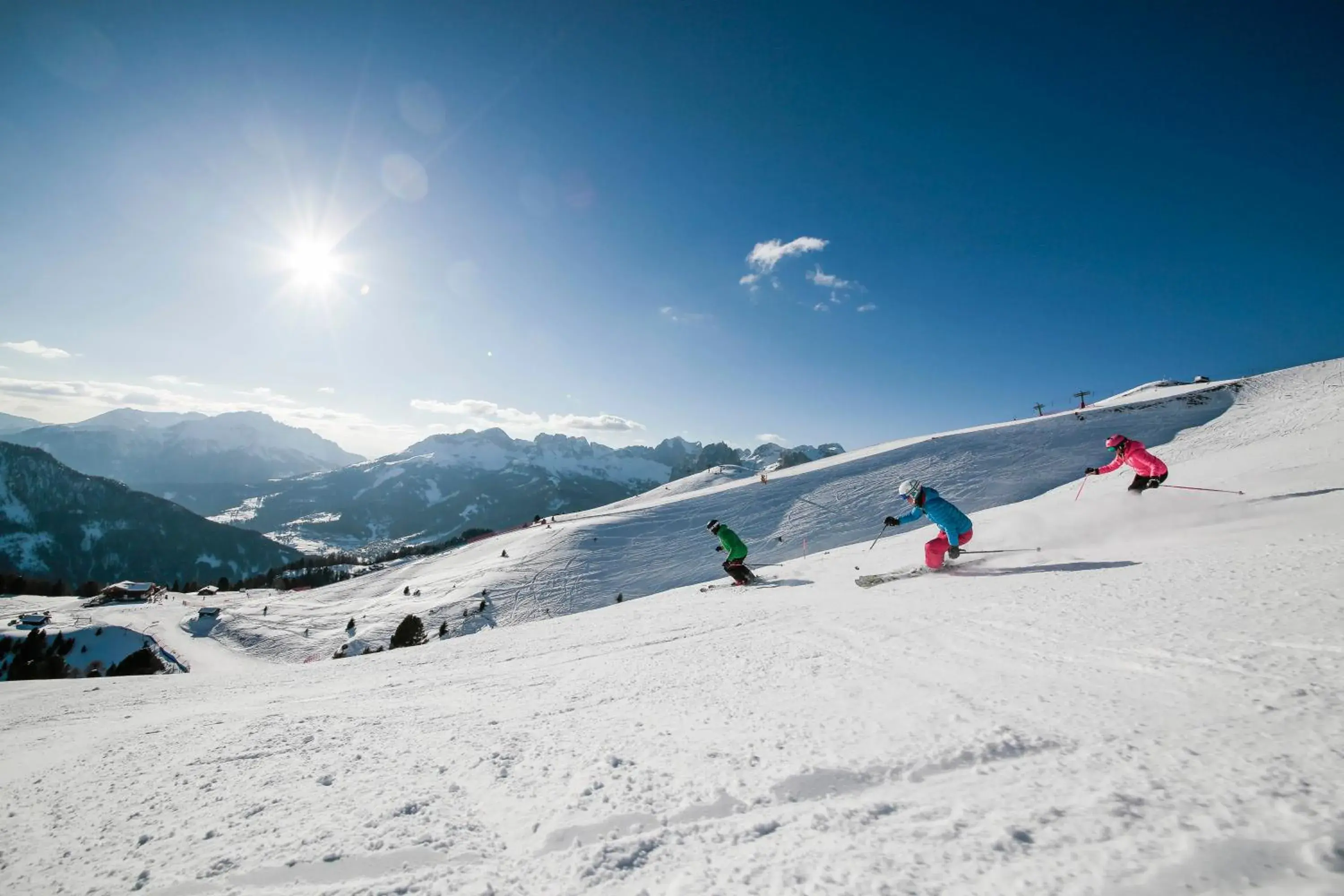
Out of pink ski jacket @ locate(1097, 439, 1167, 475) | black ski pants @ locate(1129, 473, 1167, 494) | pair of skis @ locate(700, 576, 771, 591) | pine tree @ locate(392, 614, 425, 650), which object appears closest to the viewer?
black ski pants @ locate(1129, 473, 1167, 494)

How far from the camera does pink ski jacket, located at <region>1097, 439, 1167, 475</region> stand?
565 inches

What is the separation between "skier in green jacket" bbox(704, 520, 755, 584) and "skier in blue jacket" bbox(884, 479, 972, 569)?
550 cm

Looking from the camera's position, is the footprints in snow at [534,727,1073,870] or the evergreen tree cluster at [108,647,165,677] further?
the evergreen tree cluster at [108,647,165,677]

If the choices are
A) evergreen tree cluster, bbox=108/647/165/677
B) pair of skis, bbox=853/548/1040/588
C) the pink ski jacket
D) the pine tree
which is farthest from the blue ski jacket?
evergreen tree cluster, bbox=108/647/165/677

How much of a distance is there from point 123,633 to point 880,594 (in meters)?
101

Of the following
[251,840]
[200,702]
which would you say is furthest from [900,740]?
[200,702]

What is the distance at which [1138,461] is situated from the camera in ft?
48.4

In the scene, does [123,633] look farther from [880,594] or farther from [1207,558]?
[1207,558]

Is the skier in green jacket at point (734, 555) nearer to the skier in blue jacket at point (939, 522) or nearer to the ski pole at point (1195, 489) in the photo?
the skier in blue jacket at point (939, 522)

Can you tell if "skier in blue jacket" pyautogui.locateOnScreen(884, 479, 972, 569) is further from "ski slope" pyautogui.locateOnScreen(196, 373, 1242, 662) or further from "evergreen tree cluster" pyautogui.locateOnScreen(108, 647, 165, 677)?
"evergreen tree cluster" pyautogui.locateOnScreen(108, 647, 165, 677)

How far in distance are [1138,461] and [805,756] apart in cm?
1655

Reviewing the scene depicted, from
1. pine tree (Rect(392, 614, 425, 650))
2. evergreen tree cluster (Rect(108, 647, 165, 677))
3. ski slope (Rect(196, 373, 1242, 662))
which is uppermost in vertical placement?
ski slope (Rect(196, 373, 1242, 662))

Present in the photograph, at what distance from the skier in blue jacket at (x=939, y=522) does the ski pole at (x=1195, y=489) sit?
262 inches

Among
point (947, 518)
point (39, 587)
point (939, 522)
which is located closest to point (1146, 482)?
point (947, 518)
